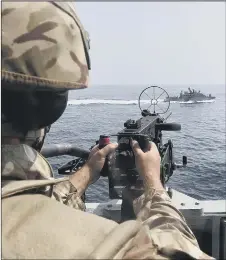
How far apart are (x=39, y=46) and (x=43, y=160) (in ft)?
1.38

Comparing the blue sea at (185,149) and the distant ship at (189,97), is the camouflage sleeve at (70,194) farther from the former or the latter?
the distant ship at (189,97)

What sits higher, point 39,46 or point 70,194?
point 39,46

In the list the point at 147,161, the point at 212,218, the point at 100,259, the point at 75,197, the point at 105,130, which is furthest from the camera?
the point at 105,130

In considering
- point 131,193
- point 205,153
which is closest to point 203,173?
point 205,153

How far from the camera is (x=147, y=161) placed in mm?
2219

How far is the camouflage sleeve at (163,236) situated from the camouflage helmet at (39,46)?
487mm

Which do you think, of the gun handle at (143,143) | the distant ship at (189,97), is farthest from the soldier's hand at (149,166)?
the distant ship at (189,97)

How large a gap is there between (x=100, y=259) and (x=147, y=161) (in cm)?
114

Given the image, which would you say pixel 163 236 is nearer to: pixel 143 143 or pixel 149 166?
pixel 149 166

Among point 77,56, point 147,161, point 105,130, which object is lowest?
point 105,130

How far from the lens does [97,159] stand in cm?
270

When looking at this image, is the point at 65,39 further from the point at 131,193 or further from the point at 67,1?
the point at 131,193

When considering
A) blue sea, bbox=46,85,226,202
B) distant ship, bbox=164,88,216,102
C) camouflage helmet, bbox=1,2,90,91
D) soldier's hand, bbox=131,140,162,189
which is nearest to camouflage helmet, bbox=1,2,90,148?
camouflage helmet, bbox=1,2,90,91

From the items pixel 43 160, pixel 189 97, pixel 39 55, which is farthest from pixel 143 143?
pixel 189 97
